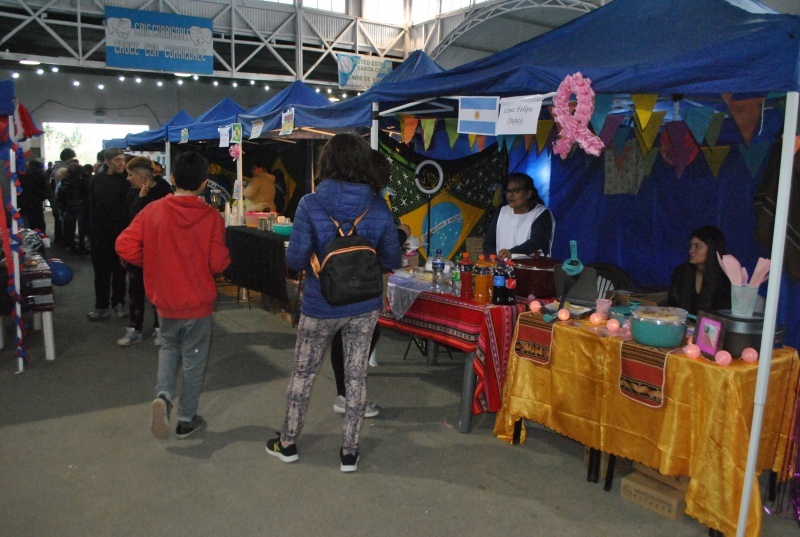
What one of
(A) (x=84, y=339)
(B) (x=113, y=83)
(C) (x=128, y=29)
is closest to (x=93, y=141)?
(B) (x=113, y=83)

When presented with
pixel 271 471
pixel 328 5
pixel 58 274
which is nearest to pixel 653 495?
pixel 271 471

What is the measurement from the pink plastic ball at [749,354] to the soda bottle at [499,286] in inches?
50.1

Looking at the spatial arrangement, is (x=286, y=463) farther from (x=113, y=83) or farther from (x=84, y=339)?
(x=113, y=83)

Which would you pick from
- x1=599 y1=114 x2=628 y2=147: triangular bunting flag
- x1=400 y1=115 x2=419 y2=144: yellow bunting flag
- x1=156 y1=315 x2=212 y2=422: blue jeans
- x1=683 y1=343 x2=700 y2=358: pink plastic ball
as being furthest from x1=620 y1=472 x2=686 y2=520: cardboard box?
x1=400 y1=115 x2=419 y2=144: yellow bunting flag

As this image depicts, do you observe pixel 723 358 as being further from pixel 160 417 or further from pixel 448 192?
pixel 448 192

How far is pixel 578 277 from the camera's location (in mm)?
3307

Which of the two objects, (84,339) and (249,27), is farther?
(249,27)

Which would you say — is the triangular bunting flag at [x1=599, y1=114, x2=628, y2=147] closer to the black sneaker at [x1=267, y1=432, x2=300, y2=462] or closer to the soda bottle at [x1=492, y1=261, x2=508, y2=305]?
the soda bottle at [x1=492, y1=261, x2=508, y2=305]

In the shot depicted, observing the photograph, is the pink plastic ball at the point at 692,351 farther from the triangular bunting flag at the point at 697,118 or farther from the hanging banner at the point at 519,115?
the triangular bunting flag at the point at 697,118

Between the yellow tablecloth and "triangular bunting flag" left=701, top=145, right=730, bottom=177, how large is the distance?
2288 mm

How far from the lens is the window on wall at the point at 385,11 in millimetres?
15742

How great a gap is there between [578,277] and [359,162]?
143cm

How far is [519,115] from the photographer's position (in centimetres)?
350

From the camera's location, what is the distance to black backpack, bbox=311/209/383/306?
8.67 feet
